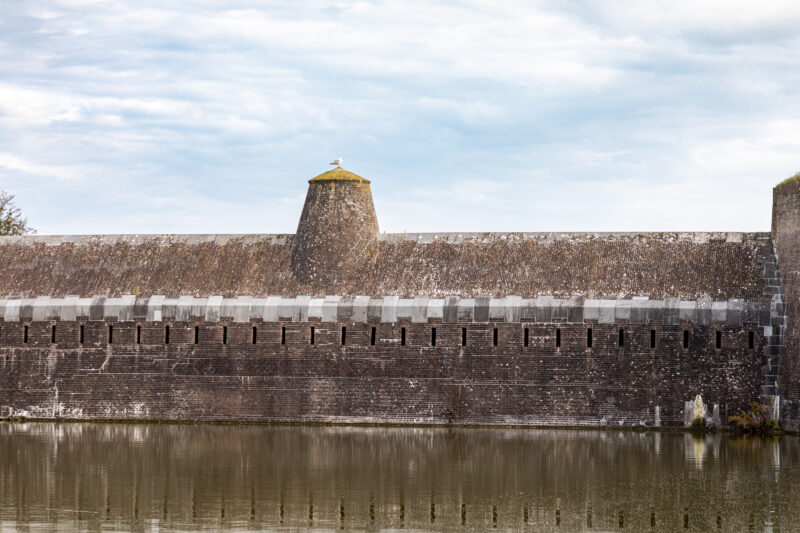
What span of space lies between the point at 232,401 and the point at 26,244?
1043 cm

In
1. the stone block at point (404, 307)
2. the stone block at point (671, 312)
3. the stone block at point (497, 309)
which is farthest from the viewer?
the stone block at point (404, 307)

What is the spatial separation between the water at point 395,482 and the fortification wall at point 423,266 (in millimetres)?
5253

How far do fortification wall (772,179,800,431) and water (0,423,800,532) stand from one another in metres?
1.69

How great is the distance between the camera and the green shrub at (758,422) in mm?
29781

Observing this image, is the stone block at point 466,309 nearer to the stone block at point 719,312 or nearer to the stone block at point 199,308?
the stone block at point 719,312

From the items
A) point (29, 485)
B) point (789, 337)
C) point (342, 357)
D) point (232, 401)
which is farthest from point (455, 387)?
point (29, 485)

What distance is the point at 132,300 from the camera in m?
34.1

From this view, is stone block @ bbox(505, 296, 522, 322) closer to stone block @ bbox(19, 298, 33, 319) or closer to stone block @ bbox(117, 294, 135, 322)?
stone block @ bbox(117, 294, 135, 322)

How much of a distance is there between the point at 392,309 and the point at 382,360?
1.61m

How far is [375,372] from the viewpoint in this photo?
3228cm

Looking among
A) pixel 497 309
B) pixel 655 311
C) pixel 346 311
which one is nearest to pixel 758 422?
pixel 655 311

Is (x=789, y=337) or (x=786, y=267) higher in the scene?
(x=786, y=267)

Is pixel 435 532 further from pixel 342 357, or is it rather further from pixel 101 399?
pixel 101 399

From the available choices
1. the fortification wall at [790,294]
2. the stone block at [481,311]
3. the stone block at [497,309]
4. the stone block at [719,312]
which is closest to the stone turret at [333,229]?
the stone block at [481,311]
